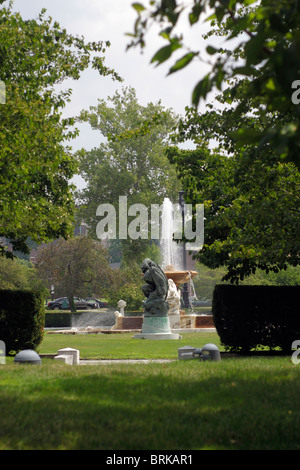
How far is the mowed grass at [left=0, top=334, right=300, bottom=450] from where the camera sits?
541 centimetres

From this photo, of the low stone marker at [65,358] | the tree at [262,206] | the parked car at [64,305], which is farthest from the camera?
the parked car at [64,305]

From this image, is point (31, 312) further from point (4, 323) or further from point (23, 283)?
point (23, 283)

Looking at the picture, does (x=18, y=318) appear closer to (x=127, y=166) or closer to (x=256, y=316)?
(x=256, y=316)

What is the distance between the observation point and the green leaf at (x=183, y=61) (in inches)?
170

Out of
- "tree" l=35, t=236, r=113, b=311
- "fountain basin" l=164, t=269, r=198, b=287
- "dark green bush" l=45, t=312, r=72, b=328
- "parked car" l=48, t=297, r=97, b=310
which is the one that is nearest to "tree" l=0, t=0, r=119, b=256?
"fountain basin" l=164, t=269, r=198, b=287

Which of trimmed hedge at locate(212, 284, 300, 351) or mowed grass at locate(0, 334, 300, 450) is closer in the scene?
mowed grass at locate(0, 334, 300, 450)

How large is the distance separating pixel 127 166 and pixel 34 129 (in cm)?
4518

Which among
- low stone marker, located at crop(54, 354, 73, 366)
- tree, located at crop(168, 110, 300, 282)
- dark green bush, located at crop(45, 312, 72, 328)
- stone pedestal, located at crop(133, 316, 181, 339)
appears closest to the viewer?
low stone marker, located at crop(54, 354, 73, 366)

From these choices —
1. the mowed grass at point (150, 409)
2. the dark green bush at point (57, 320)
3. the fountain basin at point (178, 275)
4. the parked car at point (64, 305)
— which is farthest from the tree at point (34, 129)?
the parked car at point (64, 305)

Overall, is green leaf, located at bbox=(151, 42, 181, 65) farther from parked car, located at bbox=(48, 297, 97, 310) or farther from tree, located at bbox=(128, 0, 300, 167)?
parked car, located at bbox=(48, 297, 97, 310)

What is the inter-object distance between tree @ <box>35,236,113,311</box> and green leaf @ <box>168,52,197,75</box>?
47036 millimetres

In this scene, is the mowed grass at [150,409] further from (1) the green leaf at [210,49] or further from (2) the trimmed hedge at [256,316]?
(2) the trimmed hedge at [256,316]

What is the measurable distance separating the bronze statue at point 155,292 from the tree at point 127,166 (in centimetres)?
3150

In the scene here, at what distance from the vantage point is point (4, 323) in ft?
49.0
